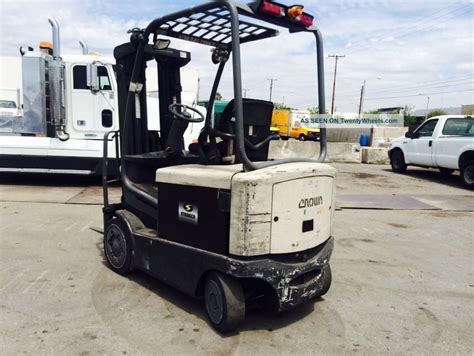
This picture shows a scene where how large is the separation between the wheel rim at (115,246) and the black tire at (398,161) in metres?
12.2

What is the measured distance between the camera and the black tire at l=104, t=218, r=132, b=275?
4438 millimetres

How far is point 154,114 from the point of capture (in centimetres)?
626

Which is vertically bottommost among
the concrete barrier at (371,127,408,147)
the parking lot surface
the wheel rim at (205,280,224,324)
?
the parking lot surface

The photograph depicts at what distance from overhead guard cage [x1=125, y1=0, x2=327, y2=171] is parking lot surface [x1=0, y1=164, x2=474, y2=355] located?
1.41m

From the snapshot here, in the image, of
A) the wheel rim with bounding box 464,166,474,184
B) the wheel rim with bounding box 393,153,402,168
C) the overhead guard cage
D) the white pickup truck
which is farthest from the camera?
the wheel rim with bounding box 393,153,402,168

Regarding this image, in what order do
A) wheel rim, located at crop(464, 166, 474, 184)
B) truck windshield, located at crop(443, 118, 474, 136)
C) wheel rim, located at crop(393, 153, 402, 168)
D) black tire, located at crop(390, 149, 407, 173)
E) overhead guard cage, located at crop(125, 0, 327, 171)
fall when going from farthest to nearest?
wheel rim, located at crop(393, 153, 402, 168)
black tire, located at crop(390, 149, 407, 173)
truck windshield, located at crop(443, 118, 474, 136)
wheel rim, located at crop(464, 166, 474, 184)
overhead guard cage, located at crop(125, 0, 327, 171)

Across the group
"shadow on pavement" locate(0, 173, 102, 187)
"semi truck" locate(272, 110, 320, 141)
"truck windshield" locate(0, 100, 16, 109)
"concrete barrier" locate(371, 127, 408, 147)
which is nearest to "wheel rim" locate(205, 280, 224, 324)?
"shadow on pavement" locate(0, 173, 102, 187)

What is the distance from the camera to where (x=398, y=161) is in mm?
14922

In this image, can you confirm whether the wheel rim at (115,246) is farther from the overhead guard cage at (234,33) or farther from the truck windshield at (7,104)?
the truck windshield at (7,104)

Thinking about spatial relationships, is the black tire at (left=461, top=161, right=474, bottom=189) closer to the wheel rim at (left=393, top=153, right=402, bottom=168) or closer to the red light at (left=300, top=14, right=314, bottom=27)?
the wheel rim at (left=393, top=153, right=402, bottom=168)

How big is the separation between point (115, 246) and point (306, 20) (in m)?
3.00

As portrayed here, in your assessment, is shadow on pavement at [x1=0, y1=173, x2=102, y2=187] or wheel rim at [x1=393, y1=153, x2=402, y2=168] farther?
wheel rim at [x1=393, y1=153, x2=402, y2=168]

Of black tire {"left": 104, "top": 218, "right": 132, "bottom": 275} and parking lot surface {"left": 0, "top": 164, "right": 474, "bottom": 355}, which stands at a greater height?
black tire {"left": 104, "top": 218, "right": 132, "bottom": 275}

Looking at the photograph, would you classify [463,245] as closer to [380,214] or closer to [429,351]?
[380,214]
